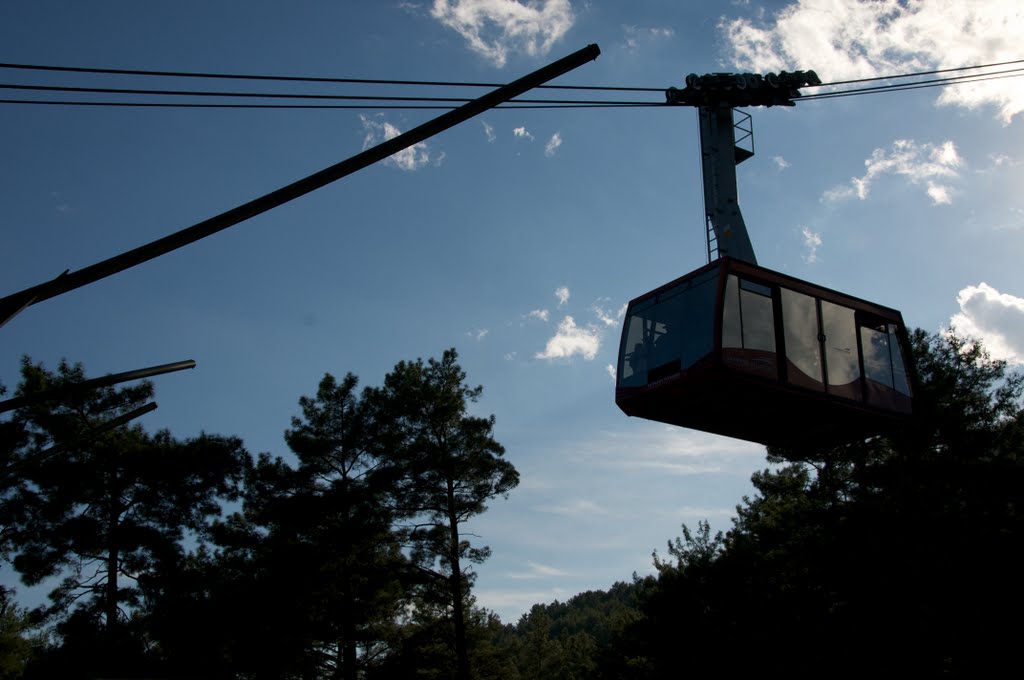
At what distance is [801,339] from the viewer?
1731cm

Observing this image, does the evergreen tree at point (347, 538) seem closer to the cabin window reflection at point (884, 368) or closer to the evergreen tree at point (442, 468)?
the evergreen tree at point (442, 468)

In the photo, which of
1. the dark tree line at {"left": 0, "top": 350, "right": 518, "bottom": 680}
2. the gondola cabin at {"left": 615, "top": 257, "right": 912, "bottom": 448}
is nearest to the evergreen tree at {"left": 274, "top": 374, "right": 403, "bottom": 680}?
the dark tree line at {"left": 0, "top": 350, "right": 518, "bottom": 680}

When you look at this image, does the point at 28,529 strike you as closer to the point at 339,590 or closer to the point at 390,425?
the point at 339,590

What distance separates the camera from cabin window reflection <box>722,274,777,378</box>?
16109mm

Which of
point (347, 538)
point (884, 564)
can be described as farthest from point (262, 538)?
point (884, 564)

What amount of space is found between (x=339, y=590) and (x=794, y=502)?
19.6 m

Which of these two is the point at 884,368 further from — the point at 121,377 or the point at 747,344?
the point at 121,377

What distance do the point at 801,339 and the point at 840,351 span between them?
121 cm

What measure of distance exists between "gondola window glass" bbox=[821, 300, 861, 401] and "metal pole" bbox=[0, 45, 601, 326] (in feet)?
40.9

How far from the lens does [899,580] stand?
96.9 feet

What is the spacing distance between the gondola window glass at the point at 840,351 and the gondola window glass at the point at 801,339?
0.28 meters

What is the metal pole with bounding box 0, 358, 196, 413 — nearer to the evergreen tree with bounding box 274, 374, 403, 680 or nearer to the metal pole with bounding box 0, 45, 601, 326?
the metal pole with bounding box 0, 45, 601, 326

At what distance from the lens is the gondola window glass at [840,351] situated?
17719mm

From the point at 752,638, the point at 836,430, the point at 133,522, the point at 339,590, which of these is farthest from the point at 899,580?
the point at 133,522
